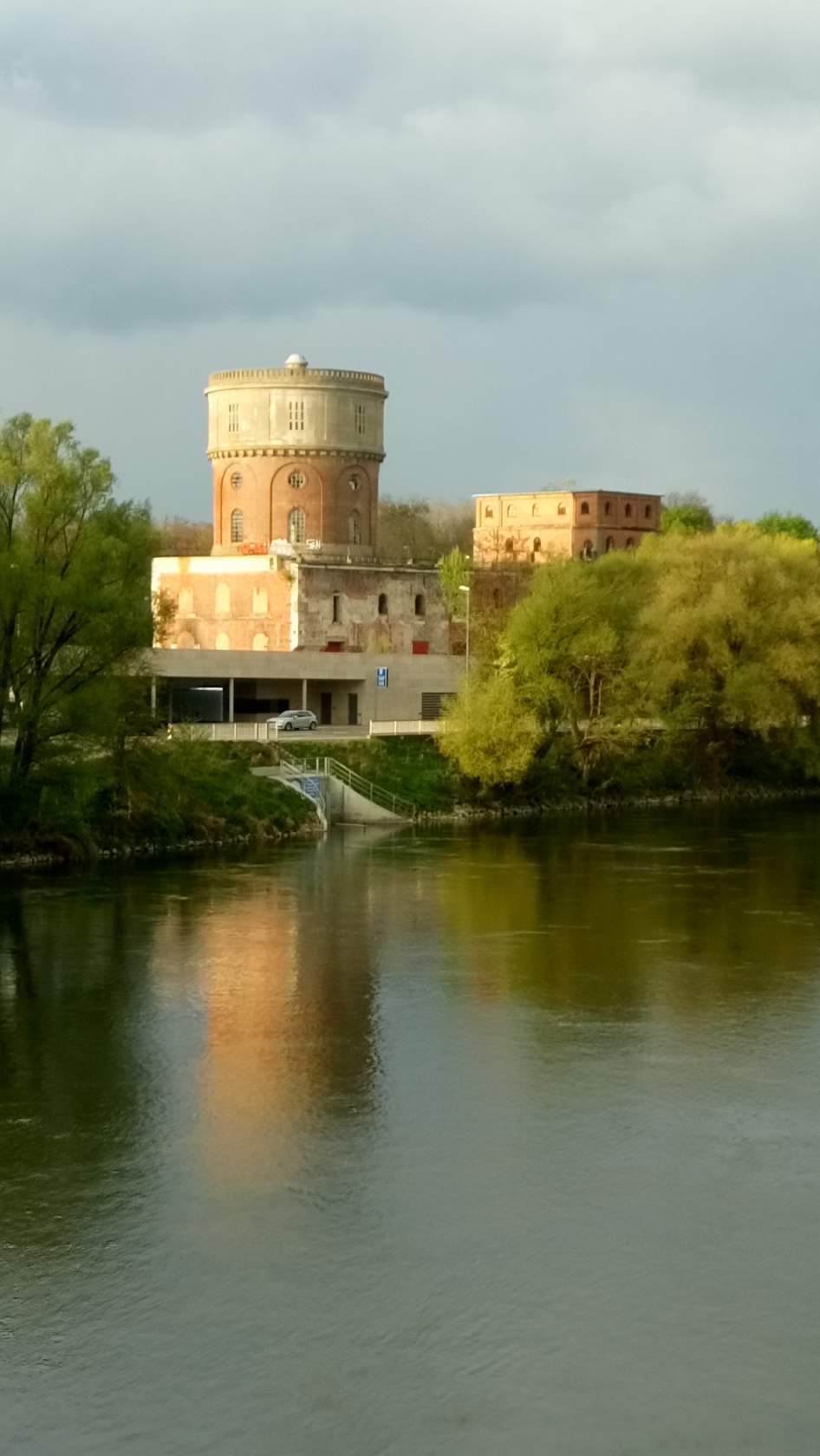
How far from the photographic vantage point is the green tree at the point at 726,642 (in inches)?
2085

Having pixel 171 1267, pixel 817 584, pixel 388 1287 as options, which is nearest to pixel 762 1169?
pixel 388 1287

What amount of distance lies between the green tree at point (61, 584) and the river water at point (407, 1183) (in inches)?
275

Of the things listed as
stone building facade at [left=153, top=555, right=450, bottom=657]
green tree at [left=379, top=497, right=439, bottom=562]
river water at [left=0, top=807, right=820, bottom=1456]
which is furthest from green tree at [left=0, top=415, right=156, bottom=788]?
green tree at [left=379, top=497, right=439, bottom=562]

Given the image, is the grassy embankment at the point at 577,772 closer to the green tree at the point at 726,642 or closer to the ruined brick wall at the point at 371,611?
the green tree at the point at 726,642

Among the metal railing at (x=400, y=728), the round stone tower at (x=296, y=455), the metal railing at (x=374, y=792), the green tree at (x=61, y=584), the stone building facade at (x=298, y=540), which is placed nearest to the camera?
the green tree at (x=61, y=584)

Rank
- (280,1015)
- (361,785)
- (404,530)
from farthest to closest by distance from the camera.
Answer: (404,530)
(361,785)
(280,1015)

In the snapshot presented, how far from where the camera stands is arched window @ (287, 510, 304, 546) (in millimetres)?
69812

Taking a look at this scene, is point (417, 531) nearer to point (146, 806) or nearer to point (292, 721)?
point (292, 721)

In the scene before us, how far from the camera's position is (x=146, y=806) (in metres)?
40.3

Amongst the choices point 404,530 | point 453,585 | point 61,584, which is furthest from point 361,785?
point 404,530

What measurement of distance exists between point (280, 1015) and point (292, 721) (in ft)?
99.1

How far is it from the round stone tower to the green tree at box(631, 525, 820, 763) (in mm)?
17611

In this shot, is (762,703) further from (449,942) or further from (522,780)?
(449,942)

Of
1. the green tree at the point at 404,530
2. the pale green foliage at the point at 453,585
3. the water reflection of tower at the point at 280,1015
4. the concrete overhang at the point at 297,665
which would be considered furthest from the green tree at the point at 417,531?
the water reflection of tower at the point at 280,1015
